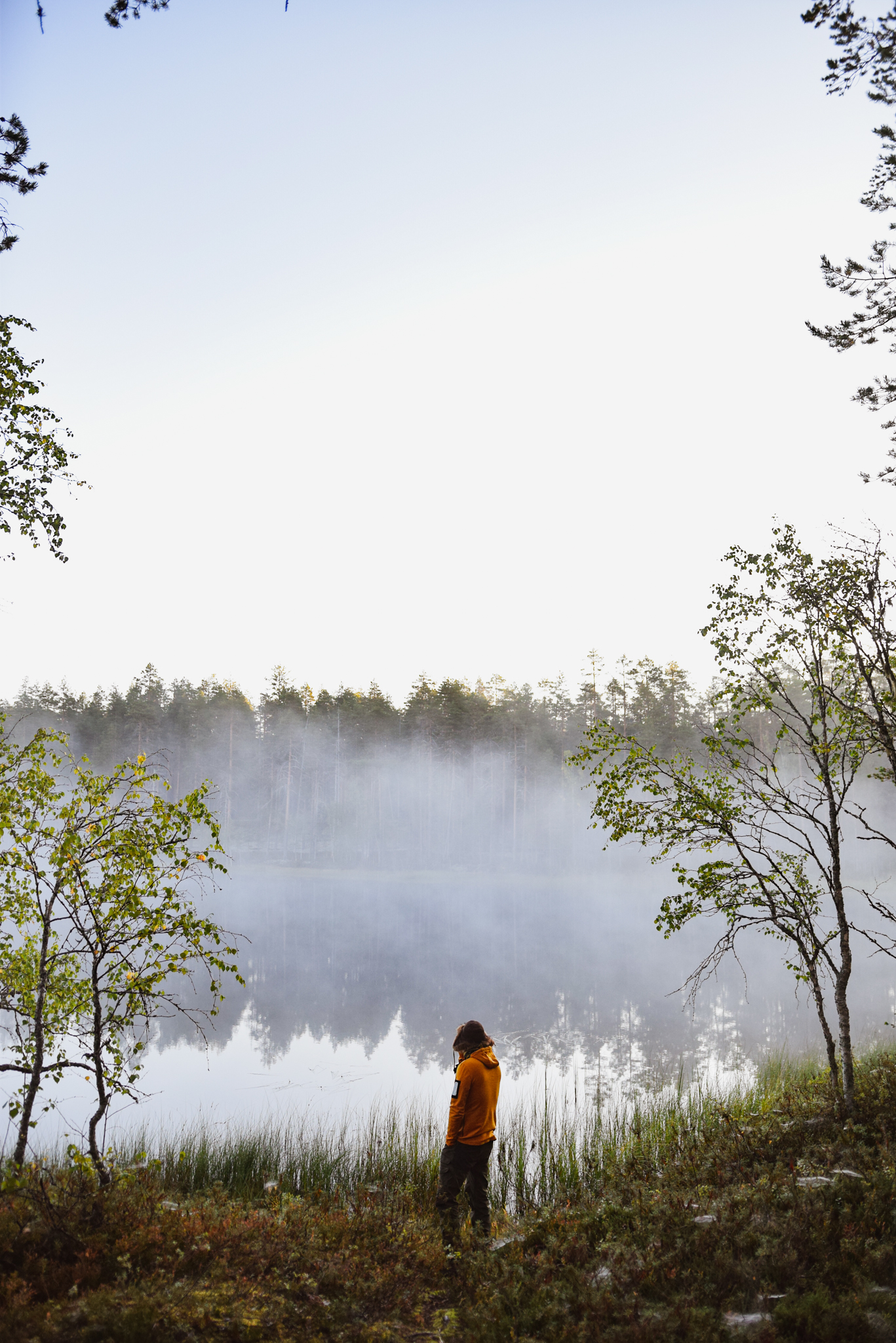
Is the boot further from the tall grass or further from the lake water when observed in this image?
the lake water

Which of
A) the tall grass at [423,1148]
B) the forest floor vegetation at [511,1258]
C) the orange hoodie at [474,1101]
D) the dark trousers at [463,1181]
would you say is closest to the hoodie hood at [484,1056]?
the orange hoodie at [474,1101]

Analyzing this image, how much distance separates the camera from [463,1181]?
23.9ft

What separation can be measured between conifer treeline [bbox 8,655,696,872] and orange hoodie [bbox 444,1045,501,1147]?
→ 56.1 metres

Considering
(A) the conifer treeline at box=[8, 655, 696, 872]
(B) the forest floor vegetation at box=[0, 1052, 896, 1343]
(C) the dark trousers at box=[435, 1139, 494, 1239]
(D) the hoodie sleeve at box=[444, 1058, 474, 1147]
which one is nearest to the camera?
(B) the forest floor vegetation at box=[0, 1052, 896, 1343]

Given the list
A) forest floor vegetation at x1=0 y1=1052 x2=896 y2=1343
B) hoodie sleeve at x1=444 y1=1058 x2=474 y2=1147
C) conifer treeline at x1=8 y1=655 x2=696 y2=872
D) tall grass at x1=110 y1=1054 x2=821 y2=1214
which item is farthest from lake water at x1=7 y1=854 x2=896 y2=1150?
conifer treeline at x1=8 y1=655 x2=696 y2=872

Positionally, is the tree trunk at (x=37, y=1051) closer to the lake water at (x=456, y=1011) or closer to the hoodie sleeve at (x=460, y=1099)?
the hoodie sleeve at (x=460, y=1099)

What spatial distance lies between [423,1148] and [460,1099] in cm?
470

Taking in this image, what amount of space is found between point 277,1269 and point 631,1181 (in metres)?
3.98

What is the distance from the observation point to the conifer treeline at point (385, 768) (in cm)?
6594

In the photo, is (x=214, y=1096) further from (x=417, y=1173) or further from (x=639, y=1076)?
(x=639, y=1076)

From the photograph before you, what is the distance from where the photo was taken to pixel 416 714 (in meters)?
67.3

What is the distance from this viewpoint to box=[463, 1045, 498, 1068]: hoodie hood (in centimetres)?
723

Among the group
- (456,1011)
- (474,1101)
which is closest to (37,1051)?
(474,1101)

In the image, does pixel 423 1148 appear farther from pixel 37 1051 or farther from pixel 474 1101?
pixel 37 1051
